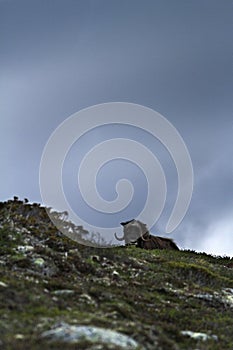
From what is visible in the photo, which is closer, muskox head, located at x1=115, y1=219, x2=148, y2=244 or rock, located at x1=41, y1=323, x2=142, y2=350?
rock, located at x1=41, y1=323, x2=142, y2=350

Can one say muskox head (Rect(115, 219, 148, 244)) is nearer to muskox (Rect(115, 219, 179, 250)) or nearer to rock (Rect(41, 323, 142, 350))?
muskox (Rect(115, 219, 179, 250))

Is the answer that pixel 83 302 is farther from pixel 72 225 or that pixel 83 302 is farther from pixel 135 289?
pixel 72 225

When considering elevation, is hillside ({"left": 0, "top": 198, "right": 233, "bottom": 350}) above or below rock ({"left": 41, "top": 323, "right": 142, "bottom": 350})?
above

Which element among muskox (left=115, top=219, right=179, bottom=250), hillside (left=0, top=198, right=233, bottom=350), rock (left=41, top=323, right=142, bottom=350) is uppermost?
muskox (left=115, top=219, right=179, bottom=250)

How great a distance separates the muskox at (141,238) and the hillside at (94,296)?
38.5 feet

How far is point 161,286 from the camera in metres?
16.6

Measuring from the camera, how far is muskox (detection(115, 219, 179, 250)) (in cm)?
3350

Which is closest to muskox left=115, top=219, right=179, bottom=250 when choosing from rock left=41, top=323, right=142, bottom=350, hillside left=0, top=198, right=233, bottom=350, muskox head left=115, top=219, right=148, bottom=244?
muskox head left=115, top=219, right=148, bottom=244

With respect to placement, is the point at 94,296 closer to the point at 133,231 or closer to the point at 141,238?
the point at 141,238

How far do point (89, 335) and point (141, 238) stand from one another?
25339 millimetres

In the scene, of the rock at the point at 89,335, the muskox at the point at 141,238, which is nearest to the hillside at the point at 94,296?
the rock at the point at 89,335

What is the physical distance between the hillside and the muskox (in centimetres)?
1174

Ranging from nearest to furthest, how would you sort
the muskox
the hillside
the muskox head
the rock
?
the rock → the hillside → the muskox → the muskox head

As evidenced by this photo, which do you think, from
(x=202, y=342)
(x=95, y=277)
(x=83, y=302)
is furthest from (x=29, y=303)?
(x=95, y=277)
